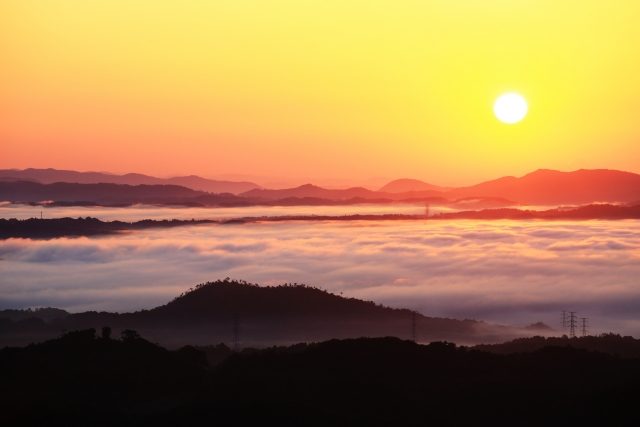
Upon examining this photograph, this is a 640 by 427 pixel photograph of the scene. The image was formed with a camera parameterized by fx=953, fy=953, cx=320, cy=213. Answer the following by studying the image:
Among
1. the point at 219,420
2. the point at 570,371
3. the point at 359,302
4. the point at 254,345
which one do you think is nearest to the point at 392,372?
the point at 570,371

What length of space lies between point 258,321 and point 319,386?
103 metres

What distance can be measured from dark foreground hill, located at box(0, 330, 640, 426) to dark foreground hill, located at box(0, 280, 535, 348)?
7728 centimetres

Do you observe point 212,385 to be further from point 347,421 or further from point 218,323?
point 218,323

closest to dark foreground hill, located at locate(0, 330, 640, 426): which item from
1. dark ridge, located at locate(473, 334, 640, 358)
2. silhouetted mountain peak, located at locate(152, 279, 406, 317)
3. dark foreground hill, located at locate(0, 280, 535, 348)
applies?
dark ridge, located at locate(473, 334, 640, 358)

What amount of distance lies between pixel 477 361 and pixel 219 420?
3020 centimetres

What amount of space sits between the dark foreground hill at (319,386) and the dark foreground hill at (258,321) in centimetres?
7728

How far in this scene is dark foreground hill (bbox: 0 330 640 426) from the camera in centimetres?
7319

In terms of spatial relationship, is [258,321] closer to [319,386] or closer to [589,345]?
[589,345]

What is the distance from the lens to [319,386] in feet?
272

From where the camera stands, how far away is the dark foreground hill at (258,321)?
178 metres

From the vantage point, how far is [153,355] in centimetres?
9494

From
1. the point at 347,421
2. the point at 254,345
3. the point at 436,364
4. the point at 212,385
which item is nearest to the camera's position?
the point at 347,421

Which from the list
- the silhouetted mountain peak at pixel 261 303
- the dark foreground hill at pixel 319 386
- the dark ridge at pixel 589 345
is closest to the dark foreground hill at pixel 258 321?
the silhouetted mountain peak at pixel 261 303

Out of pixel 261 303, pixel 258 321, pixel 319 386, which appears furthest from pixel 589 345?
pixel 261 303
